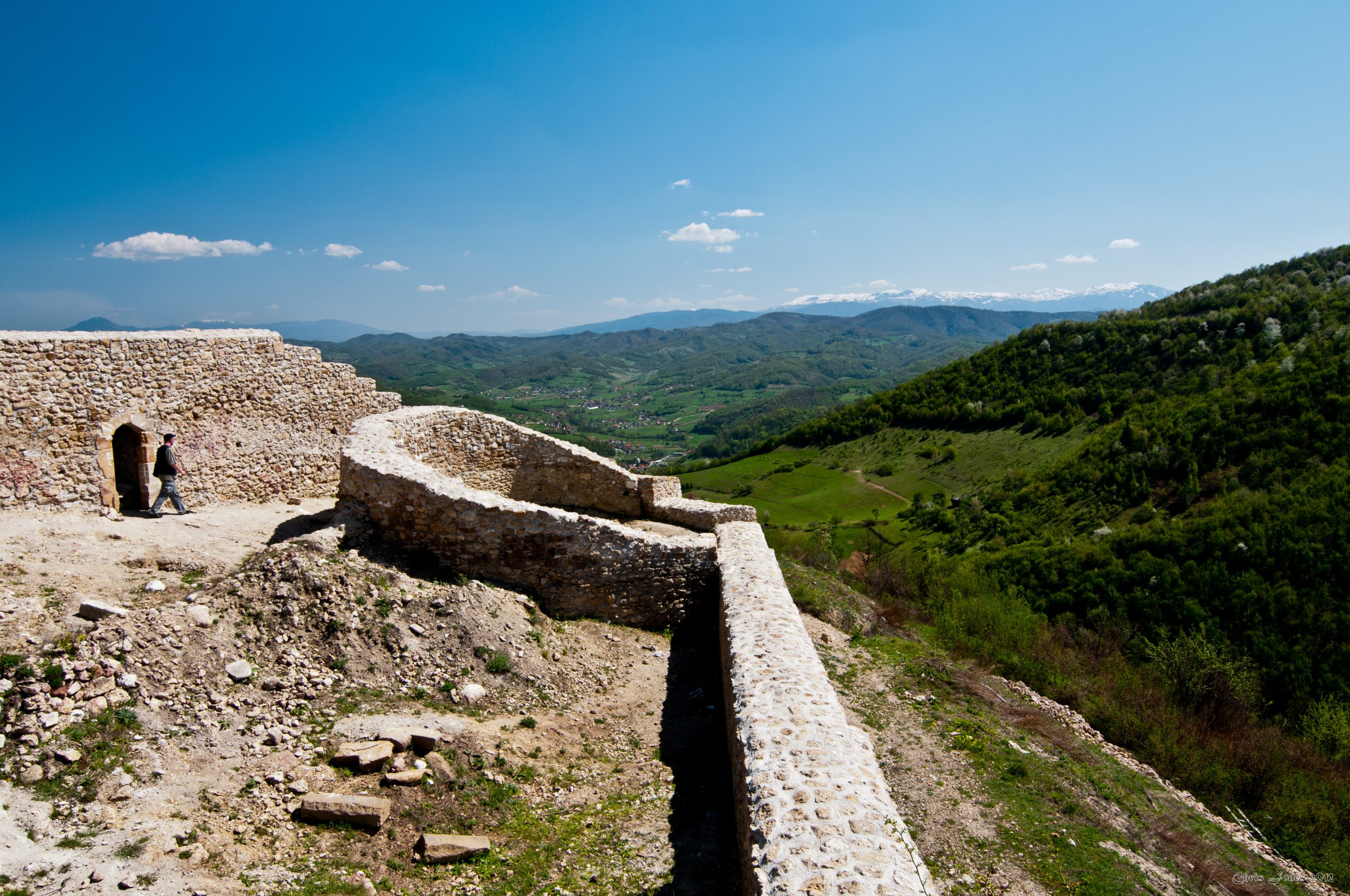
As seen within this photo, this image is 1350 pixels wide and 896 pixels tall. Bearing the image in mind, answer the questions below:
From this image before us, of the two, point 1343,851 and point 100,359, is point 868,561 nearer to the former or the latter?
point 1343,851

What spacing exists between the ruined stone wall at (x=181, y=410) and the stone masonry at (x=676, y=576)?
7.14 feet

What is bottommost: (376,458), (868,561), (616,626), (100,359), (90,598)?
(868,561)

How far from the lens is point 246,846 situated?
5.36 m

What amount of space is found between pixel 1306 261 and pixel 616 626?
69109 millimetres

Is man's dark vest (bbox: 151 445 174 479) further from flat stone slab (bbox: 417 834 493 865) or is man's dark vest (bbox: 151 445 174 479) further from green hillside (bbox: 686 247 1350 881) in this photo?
green hillside (bbox: 686 247 1350 881)

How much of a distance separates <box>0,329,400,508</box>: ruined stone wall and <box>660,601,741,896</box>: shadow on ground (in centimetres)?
928

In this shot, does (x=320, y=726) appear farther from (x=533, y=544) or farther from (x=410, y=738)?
(x=533, y=544)

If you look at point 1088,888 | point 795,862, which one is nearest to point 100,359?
point 795,862

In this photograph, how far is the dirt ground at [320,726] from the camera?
534cm

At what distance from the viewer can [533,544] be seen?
407 inches

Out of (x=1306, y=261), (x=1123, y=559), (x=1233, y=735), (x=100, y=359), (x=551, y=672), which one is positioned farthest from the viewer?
(x=1306, y=261)

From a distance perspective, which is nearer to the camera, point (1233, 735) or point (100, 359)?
point (100, 359)

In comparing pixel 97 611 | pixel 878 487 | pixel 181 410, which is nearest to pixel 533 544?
pixel 97 611

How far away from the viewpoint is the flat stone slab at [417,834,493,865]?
5.79 metres
